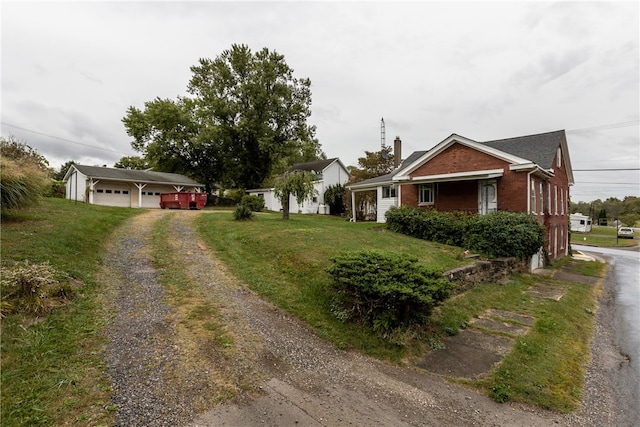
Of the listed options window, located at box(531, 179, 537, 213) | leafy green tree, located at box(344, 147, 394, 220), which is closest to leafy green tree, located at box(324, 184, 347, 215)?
leafy green tree, located at box(344, 147, 394, 220)

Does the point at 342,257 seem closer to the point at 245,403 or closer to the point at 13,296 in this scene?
the point at 245,403

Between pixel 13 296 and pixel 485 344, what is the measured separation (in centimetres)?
798

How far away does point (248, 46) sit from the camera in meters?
31.7

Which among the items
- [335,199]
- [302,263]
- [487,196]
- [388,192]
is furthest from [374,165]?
[302,263]

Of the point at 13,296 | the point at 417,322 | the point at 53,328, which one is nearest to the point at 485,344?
the point at 417,322

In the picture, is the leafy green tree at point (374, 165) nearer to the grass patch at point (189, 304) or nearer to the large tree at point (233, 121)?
the large tree at point (233, 121)

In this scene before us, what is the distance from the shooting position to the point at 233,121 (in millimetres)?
32094

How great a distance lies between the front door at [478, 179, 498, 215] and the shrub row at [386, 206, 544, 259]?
5.09 feet

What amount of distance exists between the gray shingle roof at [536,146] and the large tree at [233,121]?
20154mm

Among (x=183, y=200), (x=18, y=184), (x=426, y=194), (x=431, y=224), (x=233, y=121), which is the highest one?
(x=233, y=121)

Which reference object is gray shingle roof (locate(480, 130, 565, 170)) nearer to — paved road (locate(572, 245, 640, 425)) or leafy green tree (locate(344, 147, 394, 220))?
paved road (locate(572, 245, 640, 425))

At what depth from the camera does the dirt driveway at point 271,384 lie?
3295 mm

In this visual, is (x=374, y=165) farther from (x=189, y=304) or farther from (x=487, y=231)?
(x=189, y=304)

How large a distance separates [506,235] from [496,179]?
4035 millimetres
